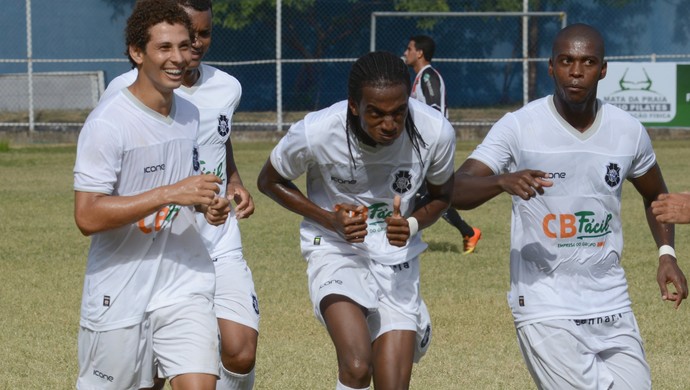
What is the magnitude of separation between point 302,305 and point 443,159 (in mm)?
4134

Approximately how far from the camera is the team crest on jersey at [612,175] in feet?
18.2

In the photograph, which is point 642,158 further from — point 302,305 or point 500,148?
point 302,305

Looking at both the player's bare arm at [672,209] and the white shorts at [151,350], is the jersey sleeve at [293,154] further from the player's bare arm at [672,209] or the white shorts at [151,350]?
the player's bare arm at [672,209]

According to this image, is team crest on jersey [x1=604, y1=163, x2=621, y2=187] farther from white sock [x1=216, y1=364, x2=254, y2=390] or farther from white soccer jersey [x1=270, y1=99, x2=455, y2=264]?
white sock [x1=216, y1=364, x2=254, y2=390]

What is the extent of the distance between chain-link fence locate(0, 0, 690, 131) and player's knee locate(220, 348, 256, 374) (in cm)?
2151

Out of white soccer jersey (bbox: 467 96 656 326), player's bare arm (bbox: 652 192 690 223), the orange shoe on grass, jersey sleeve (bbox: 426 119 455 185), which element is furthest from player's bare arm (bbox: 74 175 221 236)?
the orange shoe on grass

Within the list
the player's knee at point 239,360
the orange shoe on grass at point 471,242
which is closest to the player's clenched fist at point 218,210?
the player's knee at point 239,360

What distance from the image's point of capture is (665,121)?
25.2m

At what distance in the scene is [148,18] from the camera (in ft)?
16.8

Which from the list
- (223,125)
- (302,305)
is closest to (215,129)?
(223,125)

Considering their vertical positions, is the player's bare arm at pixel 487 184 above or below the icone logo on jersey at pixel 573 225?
above

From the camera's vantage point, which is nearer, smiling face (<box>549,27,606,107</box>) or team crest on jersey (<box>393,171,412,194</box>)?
smiling face (<box>549,27,606,107</box>)

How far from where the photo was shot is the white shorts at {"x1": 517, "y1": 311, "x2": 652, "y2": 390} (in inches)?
212

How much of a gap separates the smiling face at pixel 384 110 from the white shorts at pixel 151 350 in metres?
1.12
